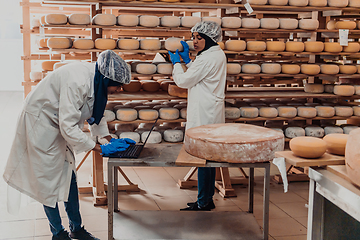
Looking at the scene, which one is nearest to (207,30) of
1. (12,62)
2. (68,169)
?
(68,169)

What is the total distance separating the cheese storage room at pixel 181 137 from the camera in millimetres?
1978

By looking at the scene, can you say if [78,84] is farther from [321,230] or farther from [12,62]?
[12,62]

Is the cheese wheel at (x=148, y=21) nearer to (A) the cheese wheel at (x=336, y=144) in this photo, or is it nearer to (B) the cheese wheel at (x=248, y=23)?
(B) the cheese wheel at (x=248, y=23)

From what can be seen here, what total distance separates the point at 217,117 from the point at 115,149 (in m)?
1.21

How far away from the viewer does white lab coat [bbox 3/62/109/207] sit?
207cm

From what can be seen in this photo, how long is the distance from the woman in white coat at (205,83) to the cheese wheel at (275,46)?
825mm

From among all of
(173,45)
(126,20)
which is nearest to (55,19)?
(126,20)

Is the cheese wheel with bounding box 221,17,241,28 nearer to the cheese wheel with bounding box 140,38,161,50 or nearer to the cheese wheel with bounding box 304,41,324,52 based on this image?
the cheese wheel with bounding box 140,38,161,50

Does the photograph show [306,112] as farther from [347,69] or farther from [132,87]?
[132,87]

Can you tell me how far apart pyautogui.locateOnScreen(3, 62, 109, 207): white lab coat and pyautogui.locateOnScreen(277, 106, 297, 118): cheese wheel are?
2.21 metres

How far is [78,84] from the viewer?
2.07 m

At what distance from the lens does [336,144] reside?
1746 mm

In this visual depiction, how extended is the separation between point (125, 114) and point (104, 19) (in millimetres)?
891

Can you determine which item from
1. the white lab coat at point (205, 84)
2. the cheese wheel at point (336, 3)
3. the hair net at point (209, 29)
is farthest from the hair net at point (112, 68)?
the cheese wheel at point (336, 3)
